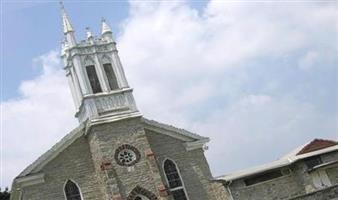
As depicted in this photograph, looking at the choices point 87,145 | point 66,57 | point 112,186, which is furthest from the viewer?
point 66,57

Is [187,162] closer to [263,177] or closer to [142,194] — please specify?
[142,194]

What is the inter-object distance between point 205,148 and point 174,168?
2743mm

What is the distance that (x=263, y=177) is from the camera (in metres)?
33.2

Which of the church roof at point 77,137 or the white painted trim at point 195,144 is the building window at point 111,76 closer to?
the church roof at point 77,137

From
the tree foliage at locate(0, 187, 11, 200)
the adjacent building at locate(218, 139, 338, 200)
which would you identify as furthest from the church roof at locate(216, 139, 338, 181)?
the tree foliage at locate(0, 187, 11, 200)

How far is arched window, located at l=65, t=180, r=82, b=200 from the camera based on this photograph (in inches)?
1207

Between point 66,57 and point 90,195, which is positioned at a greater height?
point 66,57

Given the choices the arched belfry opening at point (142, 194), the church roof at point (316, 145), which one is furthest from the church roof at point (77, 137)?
the church roof at point (316, 145)

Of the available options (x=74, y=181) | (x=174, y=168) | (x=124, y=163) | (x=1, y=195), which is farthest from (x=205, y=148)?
(x=1, y=195)

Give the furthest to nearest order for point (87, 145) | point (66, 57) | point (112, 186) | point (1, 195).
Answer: point (1, 195), point (66, 57), point (87, 145), point (112, 186)

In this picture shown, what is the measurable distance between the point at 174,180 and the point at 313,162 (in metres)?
8.42

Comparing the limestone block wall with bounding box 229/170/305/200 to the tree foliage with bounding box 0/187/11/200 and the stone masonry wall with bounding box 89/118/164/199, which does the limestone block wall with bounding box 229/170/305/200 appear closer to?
the stone masonry wall with bounding box 89/118/164/199

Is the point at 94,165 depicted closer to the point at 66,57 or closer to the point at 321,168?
the point at 66,57

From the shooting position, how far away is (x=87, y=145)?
32188mm
